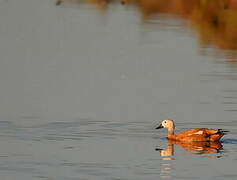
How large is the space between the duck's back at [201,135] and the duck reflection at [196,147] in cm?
8

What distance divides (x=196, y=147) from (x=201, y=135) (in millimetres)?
223

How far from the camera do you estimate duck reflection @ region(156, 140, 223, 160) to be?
17.8 metres

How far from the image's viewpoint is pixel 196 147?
1838cm

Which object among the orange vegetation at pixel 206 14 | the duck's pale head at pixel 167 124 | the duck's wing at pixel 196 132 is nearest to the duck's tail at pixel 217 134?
the duck's wing at pixel 196 132

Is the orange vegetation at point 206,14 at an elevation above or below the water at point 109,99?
above

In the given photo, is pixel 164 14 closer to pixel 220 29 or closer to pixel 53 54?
pixel 220 29

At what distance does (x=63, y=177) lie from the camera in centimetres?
1545

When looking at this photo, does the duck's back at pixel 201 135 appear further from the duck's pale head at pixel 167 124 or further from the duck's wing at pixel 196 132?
the duck's pale head at pixel 167 124

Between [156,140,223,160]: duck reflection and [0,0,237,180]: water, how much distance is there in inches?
0.9

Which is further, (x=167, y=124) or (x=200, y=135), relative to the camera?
(x=167, y=124)

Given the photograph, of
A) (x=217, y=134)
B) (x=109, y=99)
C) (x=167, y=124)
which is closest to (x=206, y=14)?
(x=109, y=99)

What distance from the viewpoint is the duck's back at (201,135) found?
18.4 metres

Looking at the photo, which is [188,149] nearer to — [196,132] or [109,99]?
[196,132]

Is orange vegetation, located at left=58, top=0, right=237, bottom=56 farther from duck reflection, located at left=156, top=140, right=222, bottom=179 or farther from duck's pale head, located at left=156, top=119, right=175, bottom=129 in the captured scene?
duck reflection, located at left=156, top=140, right=222, bottom=179
